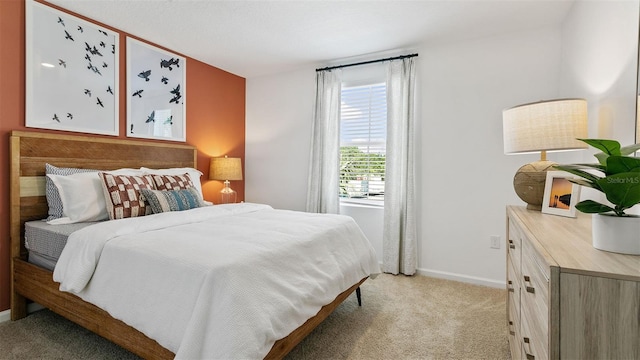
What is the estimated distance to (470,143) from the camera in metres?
3.06

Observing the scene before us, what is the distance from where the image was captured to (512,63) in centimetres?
289

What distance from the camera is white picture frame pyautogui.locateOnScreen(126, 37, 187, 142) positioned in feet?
10.0

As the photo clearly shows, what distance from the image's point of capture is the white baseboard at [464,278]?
117 inches

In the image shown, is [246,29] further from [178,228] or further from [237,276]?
[237,276]

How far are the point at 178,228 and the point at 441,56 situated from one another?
116 inches

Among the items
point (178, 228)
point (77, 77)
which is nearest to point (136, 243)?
point (178, 228)

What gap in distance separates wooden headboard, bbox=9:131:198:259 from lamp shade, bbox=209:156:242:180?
93 centimetres

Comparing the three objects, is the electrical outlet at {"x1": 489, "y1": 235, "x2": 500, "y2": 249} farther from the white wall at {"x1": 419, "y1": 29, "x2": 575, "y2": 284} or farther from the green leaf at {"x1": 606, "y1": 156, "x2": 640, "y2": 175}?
the green leaf at {"x1": 606, "y1": 156, "x2": 640, "y2": 175}

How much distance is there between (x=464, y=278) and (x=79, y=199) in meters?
3.46

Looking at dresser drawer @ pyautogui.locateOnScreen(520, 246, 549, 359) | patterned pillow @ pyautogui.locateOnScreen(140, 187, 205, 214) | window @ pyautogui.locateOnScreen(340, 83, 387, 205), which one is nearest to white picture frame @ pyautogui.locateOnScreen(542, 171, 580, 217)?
dresser drawer @ pyautogui.locateOnScreen(520, 246, 549, 359)

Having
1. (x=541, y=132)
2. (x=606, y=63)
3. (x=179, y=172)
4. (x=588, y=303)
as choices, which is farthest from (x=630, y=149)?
(x=179, y=172)

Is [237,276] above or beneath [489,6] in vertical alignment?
beneath

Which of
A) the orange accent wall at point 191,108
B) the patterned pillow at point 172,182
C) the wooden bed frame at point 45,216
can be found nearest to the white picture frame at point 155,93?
the orange accent wall at point 191,108

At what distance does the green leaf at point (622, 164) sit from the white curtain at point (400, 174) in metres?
2.37
